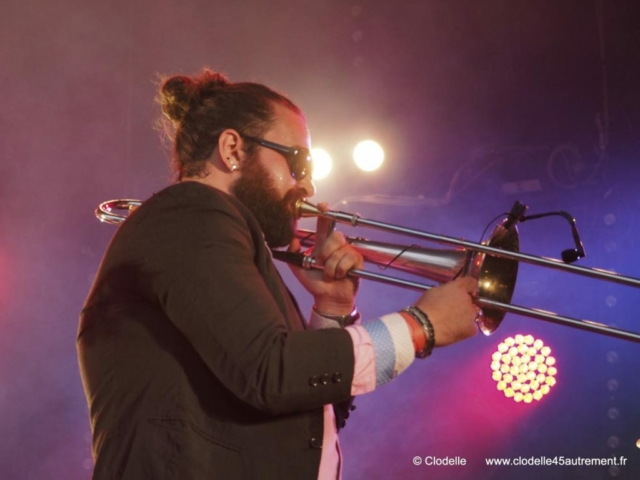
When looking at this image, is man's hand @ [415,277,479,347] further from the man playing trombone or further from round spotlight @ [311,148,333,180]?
round spotlight @ [311,148,333,180]

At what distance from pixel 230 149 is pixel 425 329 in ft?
3.48

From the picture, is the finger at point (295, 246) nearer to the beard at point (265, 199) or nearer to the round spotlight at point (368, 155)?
the beard at point (265, 199)

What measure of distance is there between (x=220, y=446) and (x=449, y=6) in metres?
4.34

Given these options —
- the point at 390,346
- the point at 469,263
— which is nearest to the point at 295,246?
the point at 469,263

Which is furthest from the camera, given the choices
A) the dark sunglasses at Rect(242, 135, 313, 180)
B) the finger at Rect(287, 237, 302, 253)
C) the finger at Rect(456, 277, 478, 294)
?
the finger at Rect(287, 237, 302, 253)

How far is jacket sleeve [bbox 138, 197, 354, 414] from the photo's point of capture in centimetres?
171

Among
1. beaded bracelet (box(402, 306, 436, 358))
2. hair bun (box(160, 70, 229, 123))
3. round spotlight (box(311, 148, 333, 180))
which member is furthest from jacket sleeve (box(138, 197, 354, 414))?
round spotlight (box(311, 148, 333, 180))

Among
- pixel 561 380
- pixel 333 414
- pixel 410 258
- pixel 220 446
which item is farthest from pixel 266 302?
pixel 561 380

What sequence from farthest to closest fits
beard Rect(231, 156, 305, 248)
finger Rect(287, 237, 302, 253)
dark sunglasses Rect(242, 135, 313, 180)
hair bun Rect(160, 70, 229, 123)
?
1. finger Rect(287, 237, 302, 253)
2. hair bun Rect(160, 70, 229, 123)
3. dark sunglasses Rect(242, 135, 313, 180)
4. beard Rect(231, 156, 305, 248)

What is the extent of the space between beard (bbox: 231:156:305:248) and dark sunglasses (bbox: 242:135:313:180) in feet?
0.23

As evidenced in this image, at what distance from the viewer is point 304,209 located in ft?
9.20

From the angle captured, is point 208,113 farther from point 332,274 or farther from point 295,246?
point 332,274

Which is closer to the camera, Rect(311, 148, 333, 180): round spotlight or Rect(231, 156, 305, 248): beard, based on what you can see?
Rect(231, 156, 305, 248): beard

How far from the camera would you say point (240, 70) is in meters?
5.13
